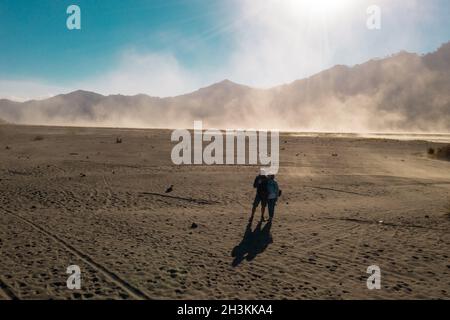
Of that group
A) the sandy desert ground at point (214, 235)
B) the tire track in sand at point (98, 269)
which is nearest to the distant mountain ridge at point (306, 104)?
the sandy desert ground at point (214, 235)

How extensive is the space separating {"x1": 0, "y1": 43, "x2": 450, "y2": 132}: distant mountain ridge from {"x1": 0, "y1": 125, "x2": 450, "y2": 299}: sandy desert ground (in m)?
78.7

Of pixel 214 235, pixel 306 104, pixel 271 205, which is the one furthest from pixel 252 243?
pixel 306 104

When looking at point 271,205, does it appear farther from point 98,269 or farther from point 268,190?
point 98,269

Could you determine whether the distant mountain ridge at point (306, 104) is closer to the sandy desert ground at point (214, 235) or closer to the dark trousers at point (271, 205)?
the sandy desert ground at point (214, 235)

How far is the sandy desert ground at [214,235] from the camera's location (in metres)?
7.00

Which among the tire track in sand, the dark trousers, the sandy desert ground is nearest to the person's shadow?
the sandy desert ground

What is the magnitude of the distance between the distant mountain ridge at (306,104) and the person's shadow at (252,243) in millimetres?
84036

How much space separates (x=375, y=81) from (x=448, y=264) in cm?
11349

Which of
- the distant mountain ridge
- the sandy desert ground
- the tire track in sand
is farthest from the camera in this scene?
the distant mountain ridge

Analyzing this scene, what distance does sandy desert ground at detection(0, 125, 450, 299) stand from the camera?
7.00 metres

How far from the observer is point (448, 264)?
8203 millimetres

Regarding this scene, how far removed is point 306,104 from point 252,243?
4409 inches

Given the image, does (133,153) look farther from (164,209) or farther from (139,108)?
(139,108)

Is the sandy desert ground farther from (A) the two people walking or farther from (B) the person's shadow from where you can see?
(A) the two people walking
